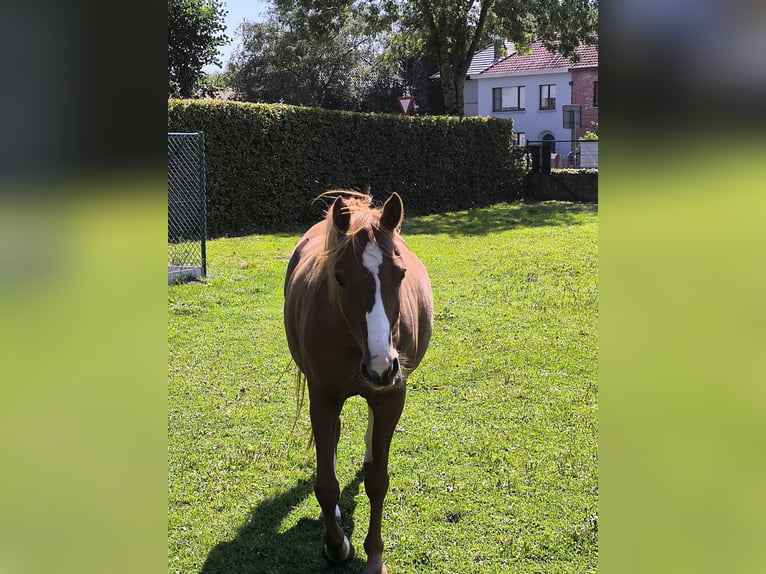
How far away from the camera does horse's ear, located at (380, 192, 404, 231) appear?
2658 millimetres

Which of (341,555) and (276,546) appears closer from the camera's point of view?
(341,555)

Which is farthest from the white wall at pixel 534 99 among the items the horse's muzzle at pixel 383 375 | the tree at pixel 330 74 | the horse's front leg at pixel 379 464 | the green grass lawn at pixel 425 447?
the horse's muzzle at pixel 383 375

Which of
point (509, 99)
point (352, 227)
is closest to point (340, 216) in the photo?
point (352, 227)

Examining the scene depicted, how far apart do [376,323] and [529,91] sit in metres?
40.4

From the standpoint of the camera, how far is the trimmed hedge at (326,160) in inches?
497

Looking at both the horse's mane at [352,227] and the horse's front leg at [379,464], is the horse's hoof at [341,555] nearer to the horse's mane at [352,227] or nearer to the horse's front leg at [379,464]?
the horse's front leg at [379,464]

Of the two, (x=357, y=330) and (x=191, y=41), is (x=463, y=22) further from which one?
(x=357, y=330)

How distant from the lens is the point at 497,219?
15914 mm

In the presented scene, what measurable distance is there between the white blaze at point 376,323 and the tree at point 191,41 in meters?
19.8

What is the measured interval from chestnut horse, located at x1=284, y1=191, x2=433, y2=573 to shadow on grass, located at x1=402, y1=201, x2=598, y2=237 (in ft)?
34.9

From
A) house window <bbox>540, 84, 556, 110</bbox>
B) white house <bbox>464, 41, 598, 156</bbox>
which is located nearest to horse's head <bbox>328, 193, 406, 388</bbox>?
white house <bbox>464, 41, 598, 156</bbox>
